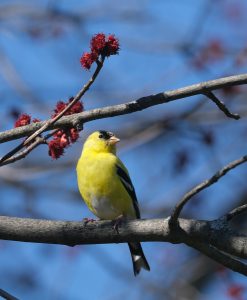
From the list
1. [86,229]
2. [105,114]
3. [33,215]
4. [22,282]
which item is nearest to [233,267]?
[86,229]

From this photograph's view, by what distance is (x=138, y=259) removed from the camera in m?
5.40

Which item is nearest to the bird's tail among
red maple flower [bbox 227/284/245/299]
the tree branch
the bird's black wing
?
the bird's black wing

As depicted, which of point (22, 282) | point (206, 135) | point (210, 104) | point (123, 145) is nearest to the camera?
point (206, 135)

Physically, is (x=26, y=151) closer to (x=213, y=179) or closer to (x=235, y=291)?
(x=213, y=179)

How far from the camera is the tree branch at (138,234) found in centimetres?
306

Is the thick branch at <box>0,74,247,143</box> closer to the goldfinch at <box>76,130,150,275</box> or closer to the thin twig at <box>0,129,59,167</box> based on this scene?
the thin twig at <box>0,129,59,167</box>

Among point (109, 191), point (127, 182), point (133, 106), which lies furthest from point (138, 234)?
point (127, 182)

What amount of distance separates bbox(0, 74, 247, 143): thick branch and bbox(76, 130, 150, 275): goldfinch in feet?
6.23

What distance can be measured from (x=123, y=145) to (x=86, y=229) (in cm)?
358

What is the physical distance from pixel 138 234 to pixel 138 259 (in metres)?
2.17

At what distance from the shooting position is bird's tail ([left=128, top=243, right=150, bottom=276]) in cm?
535

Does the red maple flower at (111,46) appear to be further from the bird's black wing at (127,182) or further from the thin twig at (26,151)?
the bird's black wing at (127,182)

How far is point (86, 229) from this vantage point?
3352 mm

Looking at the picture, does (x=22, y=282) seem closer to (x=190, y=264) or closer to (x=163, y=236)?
(x=190, y=264)
